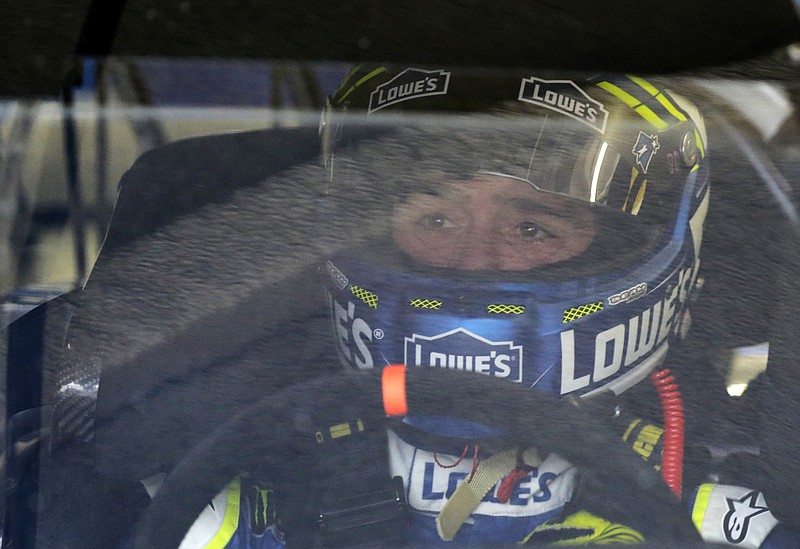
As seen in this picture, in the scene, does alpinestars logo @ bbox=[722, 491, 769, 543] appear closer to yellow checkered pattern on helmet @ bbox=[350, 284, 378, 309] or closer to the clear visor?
the clear visor

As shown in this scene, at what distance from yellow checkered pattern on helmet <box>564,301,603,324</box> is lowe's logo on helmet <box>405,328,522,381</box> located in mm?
59

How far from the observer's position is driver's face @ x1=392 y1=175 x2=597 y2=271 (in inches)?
34.6

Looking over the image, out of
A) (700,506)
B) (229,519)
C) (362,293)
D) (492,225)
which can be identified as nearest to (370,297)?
(362,293)

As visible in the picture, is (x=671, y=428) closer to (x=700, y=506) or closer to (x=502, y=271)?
(x=700, y=506)

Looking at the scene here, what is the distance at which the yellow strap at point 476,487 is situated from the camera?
0.91 meters

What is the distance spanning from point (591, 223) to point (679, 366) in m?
0.16

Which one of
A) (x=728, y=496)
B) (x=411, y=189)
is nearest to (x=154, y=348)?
(x=411, y=189)

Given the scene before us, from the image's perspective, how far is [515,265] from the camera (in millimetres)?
901

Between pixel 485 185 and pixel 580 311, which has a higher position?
pixel 485 185

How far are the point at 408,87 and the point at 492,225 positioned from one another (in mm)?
145

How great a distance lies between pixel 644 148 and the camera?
920 mm

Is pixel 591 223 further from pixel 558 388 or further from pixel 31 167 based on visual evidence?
pixel 31 167

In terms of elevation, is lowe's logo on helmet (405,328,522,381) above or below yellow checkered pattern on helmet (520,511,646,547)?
above

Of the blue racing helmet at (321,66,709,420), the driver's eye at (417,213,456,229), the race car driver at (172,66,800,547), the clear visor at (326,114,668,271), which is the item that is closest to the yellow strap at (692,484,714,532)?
the race car driver at (172,66,800,547)
